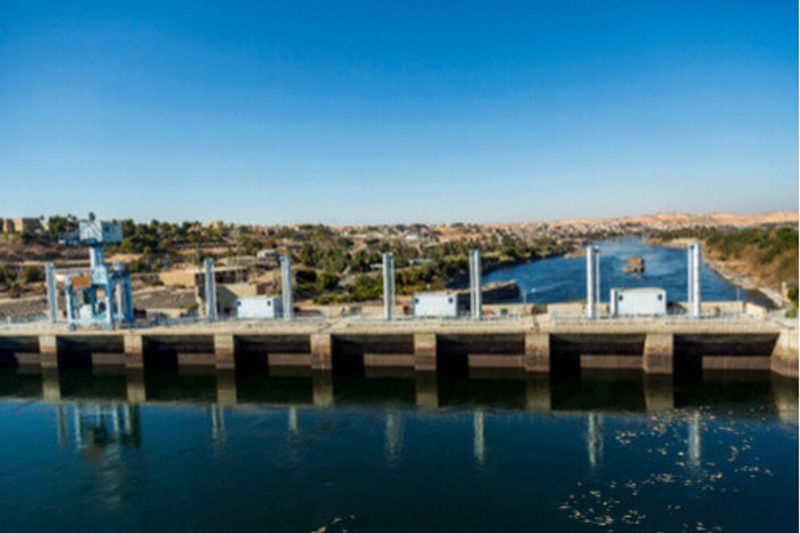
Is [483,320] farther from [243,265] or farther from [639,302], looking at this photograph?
[243,265]

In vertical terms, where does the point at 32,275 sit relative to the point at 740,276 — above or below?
above

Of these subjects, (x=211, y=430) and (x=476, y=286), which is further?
(x=476, y=286)

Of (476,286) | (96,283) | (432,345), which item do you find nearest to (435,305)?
(476,286)

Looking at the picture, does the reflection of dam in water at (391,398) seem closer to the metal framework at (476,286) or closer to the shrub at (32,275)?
the metal framework at (476,286)

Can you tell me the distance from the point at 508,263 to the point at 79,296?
116m

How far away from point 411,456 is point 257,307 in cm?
2424

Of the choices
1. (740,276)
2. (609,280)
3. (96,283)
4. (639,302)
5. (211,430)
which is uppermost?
→ (96,283)

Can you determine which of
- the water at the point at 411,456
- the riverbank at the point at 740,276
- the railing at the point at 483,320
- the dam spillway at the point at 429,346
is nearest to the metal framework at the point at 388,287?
the railing at the point at 483,320

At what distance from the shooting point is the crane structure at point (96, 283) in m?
45.5

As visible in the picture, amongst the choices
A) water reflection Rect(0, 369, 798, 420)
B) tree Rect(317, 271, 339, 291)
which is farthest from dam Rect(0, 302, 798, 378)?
tree Rect(317, 271, 339, 291)

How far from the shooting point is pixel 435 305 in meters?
44.6

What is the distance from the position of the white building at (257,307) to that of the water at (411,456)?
8.44m

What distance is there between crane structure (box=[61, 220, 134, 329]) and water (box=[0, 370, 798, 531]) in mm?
7665

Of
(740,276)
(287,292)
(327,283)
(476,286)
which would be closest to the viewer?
(476,286)
